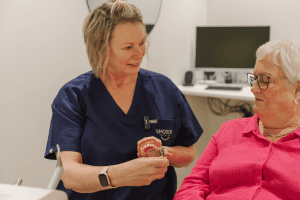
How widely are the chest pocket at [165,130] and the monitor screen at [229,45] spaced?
1.70m

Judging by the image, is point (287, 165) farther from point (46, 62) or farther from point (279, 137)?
point (46, 62)

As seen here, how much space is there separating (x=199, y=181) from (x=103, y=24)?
2.51ft

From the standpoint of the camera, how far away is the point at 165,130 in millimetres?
1205

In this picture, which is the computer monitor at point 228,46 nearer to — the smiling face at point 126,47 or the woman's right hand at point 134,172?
the smiling face at point 126,47

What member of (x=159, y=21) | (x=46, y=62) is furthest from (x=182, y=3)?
(x=46, y=62)

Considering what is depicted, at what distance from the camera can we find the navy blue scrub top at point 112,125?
1.10m

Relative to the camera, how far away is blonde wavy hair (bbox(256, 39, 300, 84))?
39.4 inches

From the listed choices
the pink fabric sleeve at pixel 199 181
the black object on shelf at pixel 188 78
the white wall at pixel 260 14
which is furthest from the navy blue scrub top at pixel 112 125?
the white wall at pixel 260 14

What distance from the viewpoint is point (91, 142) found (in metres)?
1.10

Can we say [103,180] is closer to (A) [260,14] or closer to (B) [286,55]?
(B) [286,55]

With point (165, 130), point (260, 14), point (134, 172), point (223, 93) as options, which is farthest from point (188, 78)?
point (134, 172)

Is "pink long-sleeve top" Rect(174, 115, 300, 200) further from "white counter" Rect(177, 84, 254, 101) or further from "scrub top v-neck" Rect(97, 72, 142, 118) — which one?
"white counter" Rect(177, 84, 254, 101)

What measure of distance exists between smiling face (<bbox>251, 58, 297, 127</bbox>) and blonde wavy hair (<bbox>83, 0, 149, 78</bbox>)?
55 cm

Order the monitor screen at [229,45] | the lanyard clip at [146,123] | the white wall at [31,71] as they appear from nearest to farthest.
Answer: the lanyard clip at [146,123] → the white wall at [31,71] → the monitor screen at [229,45]
